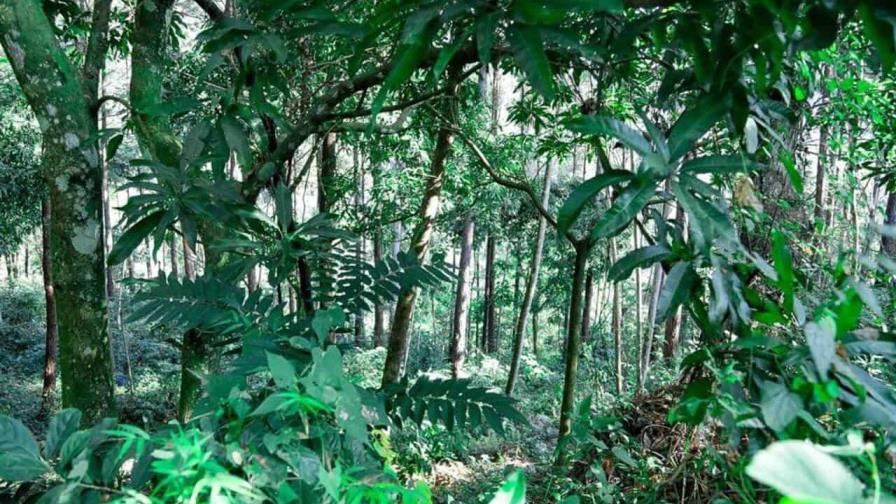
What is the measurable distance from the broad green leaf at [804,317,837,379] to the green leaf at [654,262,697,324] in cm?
22

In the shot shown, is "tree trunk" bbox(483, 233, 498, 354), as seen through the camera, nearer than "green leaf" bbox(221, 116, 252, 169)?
No

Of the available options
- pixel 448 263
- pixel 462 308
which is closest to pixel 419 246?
pixel 448 263

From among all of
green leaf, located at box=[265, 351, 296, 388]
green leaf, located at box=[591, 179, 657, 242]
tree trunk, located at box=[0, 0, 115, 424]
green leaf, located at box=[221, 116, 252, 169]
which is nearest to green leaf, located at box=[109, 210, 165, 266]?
tree trunk, located at box=[0, 0, 115, 424]

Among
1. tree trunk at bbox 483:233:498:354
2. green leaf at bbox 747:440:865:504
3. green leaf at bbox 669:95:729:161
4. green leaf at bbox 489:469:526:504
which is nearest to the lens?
green leaf at bbox 747:440:865:504

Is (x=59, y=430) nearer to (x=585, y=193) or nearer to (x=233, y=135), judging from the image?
(x=585, y=193)

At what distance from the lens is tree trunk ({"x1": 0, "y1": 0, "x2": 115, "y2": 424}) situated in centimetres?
162

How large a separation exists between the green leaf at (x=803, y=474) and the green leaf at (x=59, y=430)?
35.7 inches

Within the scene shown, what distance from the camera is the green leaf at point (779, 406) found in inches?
28.2

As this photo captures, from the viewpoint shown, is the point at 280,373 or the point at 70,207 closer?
the point at 280,373

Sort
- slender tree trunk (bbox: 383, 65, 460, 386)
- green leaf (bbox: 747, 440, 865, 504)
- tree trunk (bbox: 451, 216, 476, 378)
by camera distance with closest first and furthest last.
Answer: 1. green leaf (bbox: 747, 440, 865, 504)
2. slender tree trunk (bbox: 383, 65, 460, 386)
3. tree trunk (bbox: 451, 216, 476, 378)

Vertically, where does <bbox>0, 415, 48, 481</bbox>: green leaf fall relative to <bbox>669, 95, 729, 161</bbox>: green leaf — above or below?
below

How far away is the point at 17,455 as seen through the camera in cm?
75

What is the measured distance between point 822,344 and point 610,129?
454 mm

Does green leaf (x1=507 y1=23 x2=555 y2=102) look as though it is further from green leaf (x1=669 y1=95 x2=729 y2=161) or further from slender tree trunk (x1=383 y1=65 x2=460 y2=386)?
slender tree trunk (x1=383 y1=65 x2=460 y2=386)
